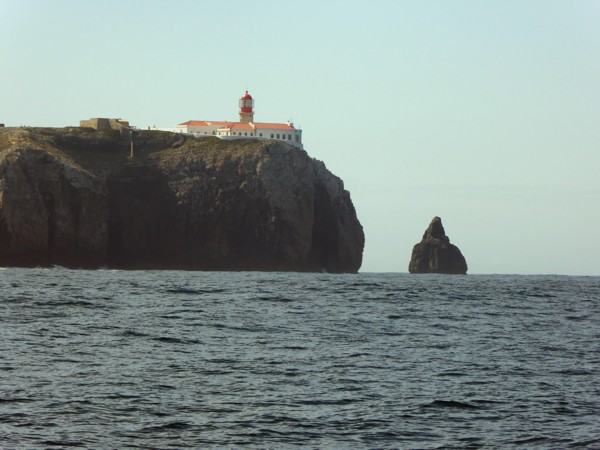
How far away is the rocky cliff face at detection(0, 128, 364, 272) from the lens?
6634 inches

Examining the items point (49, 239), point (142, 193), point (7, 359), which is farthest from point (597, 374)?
point (142, 193)

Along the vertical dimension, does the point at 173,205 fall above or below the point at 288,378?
above

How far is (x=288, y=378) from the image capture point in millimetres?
36719

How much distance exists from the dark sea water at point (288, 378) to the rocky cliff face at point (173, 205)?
337ft

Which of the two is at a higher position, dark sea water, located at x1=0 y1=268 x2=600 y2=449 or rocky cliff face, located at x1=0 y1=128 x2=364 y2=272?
rocky cliff face, located at x1=0 y1=128 x2=364 y2=272

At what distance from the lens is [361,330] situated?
55.6 meters

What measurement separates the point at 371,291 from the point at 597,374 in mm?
60895

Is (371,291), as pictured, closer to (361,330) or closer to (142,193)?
(361,330)

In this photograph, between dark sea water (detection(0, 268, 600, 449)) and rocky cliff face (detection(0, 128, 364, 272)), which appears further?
rocky cliff face (detection(0, 128, 364, 272))

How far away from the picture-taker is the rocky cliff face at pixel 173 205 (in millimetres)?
168500

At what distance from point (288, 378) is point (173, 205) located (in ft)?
490

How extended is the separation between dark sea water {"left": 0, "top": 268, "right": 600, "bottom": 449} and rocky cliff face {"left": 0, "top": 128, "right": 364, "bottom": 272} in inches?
4042

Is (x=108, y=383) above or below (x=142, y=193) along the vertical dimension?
below

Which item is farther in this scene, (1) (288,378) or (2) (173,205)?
(2) (173,205)
